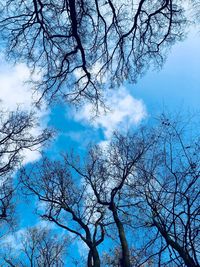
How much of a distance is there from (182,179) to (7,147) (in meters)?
9.44

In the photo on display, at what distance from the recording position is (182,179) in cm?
411

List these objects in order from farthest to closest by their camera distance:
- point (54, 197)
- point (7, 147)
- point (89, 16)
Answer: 1. point (54, 197)
2. point (7, 147)
3. point (89, 16)

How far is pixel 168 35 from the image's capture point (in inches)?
266

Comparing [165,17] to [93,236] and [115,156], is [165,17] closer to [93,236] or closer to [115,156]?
[115,156]

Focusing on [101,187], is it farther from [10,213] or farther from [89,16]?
[89,16]

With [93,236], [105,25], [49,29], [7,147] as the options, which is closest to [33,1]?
[49,29]

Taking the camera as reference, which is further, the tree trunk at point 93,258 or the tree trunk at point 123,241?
the tree trunk at point 93,258

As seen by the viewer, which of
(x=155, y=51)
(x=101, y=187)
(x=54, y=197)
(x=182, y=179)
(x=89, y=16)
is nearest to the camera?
(x=182, y=179)

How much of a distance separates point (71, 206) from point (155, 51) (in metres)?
9.97

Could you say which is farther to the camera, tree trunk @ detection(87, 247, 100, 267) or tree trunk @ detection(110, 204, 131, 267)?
tree trunk @ detection(87, 247, 100, 267)

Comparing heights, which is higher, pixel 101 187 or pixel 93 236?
pixel 101 187

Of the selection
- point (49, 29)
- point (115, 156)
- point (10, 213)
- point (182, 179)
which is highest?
point (115, 156)

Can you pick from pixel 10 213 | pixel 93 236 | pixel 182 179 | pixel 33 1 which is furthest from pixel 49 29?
pixel 93 236

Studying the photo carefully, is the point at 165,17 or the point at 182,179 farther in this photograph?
the point at 165,17
